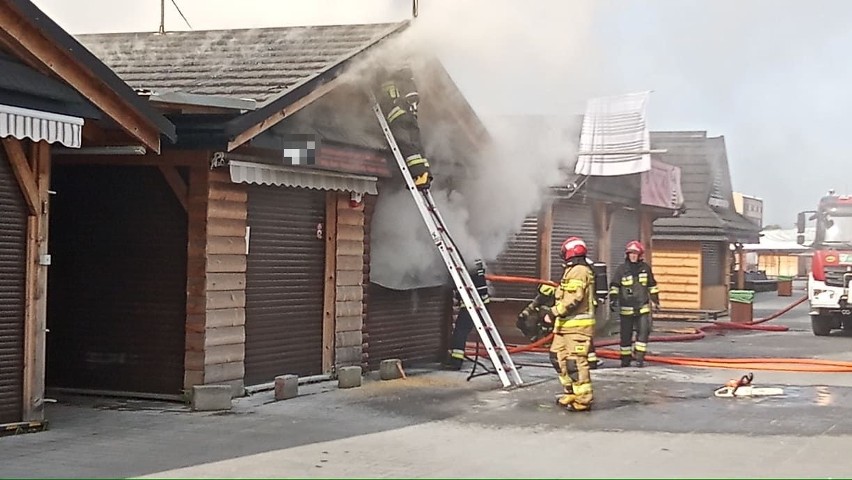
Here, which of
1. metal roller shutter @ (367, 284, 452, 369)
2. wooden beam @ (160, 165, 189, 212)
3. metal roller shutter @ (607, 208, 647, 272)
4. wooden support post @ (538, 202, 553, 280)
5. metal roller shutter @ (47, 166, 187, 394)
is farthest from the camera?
metal roller shutter @ (607, 208, 647, 272)

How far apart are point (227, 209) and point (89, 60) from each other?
2425 millimetres

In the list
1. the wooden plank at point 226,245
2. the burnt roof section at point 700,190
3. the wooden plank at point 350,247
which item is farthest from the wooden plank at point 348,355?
the burnt roof section at point 700,190

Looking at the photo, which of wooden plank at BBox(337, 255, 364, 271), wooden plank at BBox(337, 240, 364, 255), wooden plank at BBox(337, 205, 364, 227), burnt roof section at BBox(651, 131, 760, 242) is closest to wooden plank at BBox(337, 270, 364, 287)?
wooden plank at BBox(337, 255, 364, 271)

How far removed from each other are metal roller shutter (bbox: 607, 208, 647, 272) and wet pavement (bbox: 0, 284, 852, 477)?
27.5 feet

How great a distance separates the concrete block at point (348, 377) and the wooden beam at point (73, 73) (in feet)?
11.3

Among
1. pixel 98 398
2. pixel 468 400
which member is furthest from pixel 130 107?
pixel 468 400

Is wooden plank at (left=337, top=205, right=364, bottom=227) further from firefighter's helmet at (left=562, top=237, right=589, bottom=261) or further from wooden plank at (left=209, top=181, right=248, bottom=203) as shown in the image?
firefighter's helmet at (left=562, top=237, right=589, bottom=261)

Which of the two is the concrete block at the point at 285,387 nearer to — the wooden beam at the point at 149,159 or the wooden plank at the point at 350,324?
the wooden plank at the point at 350,324

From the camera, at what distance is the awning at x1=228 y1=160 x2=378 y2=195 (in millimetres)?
10867

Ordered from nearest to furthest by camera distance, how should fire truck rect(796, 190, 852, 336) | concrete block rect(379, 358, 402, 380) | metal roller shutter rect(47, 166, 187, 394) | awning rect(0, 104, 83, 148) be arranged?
1. awning rect(0, 104, 83, 148)
2. metal roller shutter rect(47, 166, 187, 394)
3. concrete block rect(379, 358, 402, 380)
4. fire truck rect(796, 190, 852, 336)

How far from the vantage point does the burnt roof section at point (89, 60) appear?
852 centimetres

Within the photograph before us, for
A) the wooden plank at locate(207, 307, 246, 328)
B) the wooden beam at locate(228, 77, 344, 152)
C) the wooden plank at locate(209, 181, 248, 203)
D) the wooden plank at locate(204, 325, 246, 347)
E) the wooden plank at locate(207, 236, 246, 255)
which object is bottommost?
the wooden plank at locate(204, 325, 246, 347)

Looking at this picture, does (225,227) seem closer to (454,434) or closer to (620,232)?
(454,434)

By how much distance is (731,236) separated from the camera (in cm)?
2972
